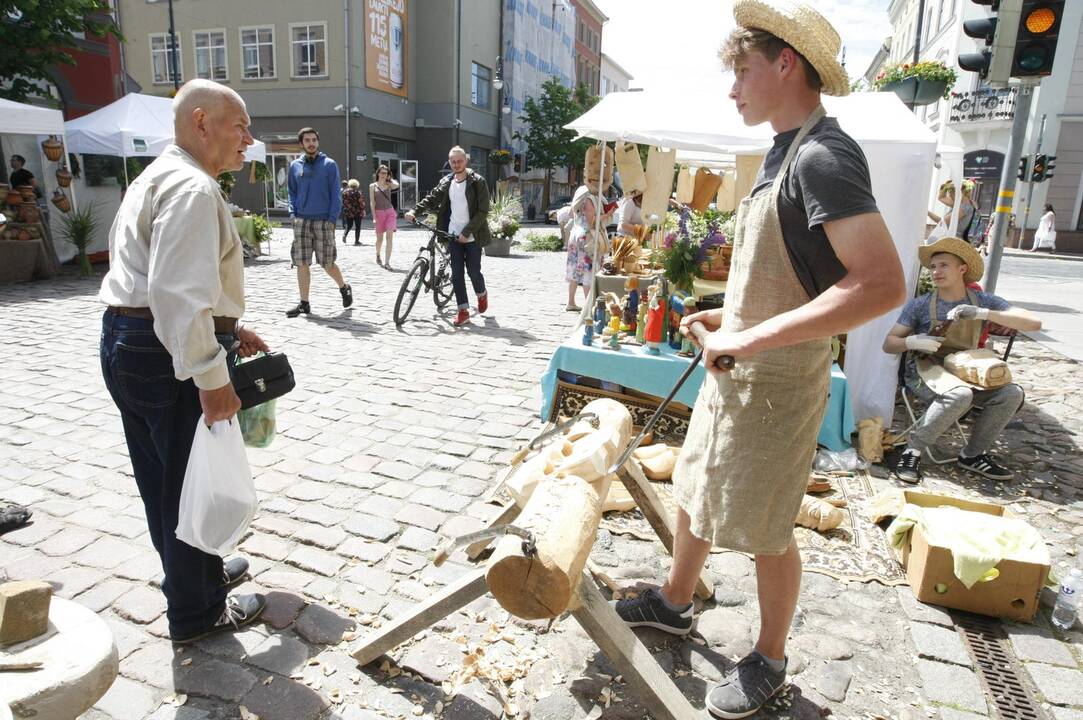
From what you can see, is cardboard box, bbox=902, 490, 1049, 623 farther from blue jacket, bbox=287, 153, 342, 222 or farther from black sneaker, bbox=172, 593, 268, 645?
blue jacket, bbox=287, 153, 342, 222

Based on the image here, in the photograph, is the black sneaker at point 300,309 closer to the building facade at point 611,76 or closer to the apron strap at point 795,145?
the apron strap at point 795,145

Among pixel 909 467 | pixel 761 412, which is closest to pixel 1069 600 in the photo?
pixel 909 467

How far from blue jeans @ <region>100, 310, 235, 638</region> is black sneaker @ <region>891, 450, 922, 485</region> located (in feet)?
12.9

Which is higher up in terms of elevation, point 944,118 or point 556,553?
point 944,118

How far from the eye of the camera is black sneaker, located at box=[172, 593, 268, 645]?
2547mm

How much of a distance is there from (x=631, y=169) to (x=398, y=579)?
6.47 metres

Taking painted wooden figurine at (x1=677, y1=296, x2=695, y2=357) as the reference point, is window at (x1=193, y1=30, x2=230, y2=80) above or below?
above

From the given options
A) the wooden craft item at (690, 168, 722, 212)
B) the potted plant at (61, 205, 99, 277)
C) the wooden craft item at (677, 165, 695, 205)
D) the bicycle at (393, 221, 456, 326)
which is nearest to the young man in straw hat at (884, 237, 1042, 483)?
the bicycle at (393, 221, 456, 326)

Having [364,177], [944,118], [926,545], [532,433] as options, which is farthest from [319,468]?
[944,118]

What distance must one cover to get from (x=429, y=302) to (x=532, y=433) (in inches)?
203

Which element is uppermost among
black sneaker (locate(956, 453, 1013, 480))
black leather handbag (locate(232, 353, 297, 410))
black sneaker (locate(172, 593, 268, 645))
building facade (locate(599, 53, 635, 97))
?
building facade (locate(599, 53, 635, 97))

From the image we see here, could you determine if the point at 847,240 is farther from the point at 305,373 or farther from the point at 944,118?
the point at 944,118

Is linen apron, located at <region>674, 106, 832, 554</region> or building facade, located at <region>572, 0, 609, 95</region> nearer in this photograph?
linen apron, located at <region>674, 106, 832, 554</region>

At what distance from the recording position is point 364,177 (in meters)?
29.1
